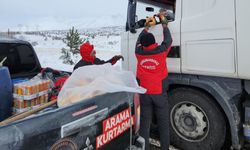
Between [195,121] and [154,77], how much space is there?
0.91 meters

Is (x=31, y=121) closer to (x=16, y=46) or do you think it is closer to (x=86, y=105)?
(x=86, y=105)

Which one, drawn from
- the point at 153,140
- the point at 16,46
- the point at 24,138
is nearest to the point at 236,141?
the point at 153,140

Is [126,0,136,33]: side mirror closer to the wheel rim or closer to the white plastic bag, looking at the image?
the wheel rim

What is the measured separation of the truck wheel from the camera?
3.41 meters

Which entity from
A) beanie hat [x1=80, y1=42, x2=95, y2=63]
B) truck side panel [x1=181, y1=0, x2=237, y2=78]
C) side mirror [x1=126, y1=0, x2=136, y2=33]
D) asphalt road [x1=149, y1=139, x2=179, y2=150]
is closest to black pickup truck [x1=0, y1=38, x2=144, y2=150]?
truck side panel [x1=181, y1=0, x2=237, y2=78]

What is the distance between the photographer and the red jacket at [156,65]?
3.46 meters

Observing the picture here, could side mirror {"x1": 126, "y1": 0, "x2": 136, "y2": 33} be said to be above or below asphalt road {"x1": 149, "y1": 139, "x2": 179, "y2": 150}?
above

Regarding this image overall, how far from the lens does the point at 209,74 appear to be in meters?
3.30

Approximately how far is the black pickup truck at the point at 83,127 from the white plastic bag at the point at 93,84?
9 centimetres

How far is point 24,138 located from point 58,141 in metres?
0.24

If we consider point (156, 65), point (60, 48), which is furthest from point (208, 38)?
point (60, 48)

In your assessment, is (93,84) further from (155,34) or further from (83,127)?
(155,34)

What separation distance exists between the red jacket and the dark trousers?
11 centimetres

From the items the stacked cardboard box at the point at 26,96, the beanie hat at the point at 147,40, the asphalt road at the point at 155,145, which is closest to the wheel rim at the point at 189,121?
the asphalt road at the point at 155,145
